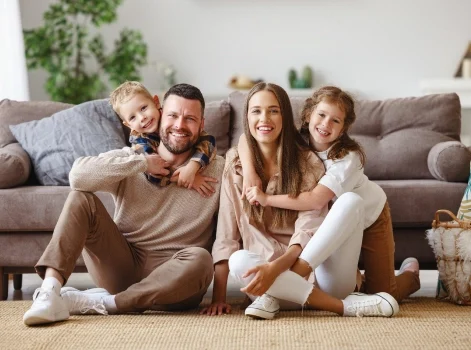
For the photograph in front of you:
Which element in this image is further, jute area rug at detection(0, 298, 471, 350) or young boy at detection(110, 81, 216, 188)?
young boy at detection(110, 81, 216, 188)

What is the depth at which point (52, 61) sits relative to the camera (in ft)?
17.4

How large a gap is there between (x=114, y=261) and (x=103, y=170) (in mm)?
286

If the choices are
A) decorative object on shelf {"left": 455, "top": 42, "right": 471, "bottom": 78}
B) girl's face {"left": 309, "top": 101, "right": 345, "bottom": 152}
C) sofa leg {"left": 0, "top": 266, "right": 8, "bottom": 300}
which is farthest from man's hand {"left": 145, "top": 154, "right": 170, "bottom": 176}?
decorative object on shelf {"left": 455, "top": 42, "right": 471, "bottom": 78}

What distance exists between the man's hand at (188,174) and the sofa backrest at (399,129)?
0.99 meters

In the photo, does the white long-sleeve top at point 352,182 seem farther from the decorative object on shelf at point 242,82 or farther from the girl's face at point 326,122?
the decorative object on shelf at point 242,82

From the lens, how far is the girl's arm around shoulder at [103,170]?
7.21ft

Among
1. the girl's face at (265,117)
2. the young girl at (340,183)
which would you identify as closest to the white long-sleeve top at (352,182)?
the young girl at (340,183)

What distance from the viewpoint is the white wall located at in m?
5.75

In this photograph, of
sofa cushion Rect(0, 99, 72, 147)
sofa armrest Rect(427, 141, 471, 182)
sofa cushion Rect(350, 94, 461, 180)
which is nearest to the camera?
sofa armrest Rect(427, 141, 471, 182)

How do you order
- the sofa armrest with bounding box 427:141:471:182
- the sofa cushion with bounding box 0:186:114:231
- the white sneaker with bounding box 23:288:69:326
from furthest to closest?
the sofa armrest with bounding box 427:141:471:182, the sofa cushion with bounding box 0:186:114:231, the white sneaker with bounding box 23:288:69:326

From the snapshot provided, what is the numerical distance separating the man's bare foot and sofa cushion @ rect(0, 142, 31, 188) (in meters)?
1.55

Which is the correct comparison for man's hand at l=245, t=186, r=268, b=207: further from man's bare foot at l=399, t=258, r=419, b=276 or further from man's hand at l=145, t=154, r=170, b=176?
man's bare foot at l=399, t=258, r=419, b=276

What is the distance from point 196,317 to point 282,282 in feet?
0.97

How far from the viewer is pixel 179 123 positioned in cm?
229
